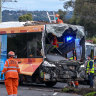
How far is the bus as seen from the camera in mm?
17406

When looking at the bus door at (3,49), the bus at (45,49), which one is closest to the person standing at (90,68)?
the bus at (45,49)

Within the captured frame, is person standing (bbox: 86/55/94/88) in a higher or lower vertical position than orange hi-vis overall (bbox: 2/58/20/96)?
lower

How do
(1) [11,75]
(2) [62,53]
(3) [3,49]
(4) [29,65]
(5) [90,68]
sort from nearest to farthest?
(1) [11,75] < (4) [29,65] < (5) [90,68] < (2) [62,53] < (3) [3,49]

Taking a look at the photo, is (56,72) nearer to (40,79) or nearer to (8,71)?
(40,79)

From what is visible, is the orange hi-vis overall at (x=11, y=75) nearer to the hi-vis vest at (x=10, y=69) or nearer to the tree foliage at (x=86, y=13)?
the hi-vis vest at (x=10, y=69)

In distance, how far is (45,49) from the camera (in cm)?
1766

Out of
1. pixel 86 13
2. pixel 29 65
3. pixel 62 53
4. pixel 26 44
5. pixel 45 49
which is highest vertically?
pixel 86 13

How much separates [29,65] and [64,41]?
7.68 ft

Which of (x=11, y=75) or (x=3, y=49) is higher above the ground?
(x=11, y=75)

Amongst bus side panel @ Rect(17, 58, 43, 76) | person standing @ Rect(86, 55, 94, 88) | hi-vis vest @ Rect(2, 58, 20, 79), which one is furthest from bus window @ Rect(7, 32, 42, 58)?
hi-vis vest @ Rect(2, 58, 20, 79)

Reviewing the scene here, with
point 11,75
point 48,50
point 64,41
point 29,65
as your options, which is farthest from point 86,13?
point 11,75

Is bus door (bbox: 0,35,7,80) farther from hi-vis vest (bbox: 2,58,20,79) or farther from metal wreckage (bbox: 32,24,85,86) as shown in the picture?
hi-vis vest (bbox: 2,58,20,79)

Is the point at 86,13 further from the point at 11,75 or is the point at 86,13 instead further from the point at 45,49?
the point at 11,75

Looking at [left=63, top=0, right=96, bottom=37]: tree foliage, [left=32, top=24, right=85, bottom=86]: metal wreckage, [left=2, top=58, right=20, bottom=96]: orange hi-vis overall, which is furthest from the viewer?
[left=63, top=0, right=96, bottom=37]: tree foliage
